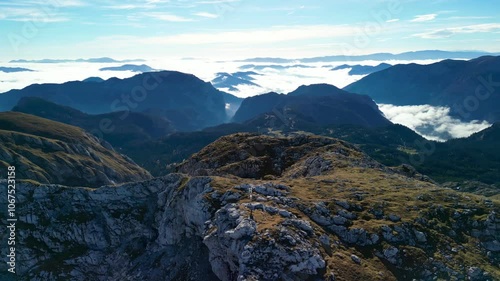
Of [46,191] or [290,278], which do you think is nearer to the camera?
[290,278]

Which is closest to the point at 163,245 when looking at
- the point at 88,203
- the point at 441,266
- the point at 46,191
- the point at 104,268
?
the point at 104,268

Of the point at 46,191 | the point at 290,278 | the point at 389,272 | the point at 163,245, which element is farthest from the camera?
the point at 46,191

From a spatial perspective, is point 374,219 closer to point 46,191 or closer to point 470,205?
point 470,205

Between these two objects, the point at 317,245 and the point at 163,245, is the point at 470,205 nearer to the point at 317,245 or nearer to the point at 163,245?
the point at 317,245

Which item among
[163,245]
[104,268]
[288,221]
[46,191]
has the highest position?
Answer: [288,221]

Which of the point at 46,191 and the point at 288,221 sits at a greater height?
the point at 288,221

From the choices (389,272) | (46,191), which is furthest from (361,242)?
(46,191)

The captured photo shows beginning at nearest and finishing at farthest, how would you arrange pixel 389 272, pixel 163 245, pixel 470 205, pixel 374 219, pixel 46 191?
pixel 389 272 < pixel 374 219 < pixel 470 205 < pixel 163 245 < pixel 46 191
